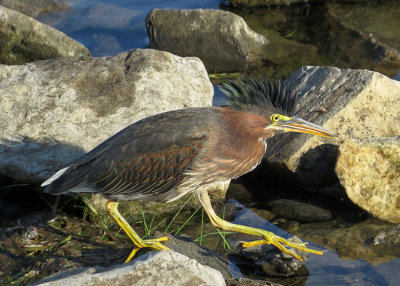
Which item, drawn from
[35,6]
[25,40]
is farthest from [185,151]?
[35,6]

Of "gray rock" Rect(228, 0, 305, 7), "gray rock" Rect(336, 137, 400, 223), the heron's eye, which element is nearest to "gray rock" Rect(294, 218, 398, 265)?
"gray rock" Rect(336, 137, 400, 223)

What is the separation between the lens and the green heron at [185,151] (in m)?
5.79

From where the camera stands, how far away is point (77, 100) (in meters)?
7.24

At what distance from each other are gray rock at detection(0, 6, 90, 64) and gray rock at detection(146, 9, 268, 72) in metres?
2.03

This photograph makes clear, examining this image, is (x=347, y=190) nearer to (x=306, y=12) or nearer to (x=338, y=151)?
(x=338, y=151)

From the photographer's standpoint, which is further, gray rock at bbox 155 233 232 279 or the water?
the water

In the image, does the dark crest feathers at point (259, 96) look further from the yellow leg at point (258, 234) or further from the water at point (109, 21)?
the water at point (109, 21)

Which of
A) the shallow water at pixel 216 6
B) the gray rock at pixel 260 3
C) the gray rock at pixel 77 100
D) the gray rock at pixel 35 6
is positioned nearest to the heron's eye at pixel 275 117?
the gray rock at pixel 77 100

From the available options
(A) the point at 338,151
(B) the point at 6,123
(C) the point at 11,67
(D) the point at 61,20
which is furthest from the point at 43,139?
(D) the point at 61,20

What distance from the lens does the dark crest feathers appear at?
5.93m

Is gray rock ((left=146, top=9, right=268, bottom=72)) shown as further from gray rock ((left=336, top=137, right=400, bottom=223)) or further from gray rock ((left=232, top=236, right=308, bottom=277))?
gray rock ((left=232, top=236, right=308, bottom=277))

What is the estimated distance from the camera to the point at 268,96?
235 inches

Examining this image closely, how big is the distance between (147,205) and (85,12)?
719 centimetres

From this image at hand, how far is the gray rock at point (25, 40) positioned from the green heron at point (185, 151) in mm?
4462
